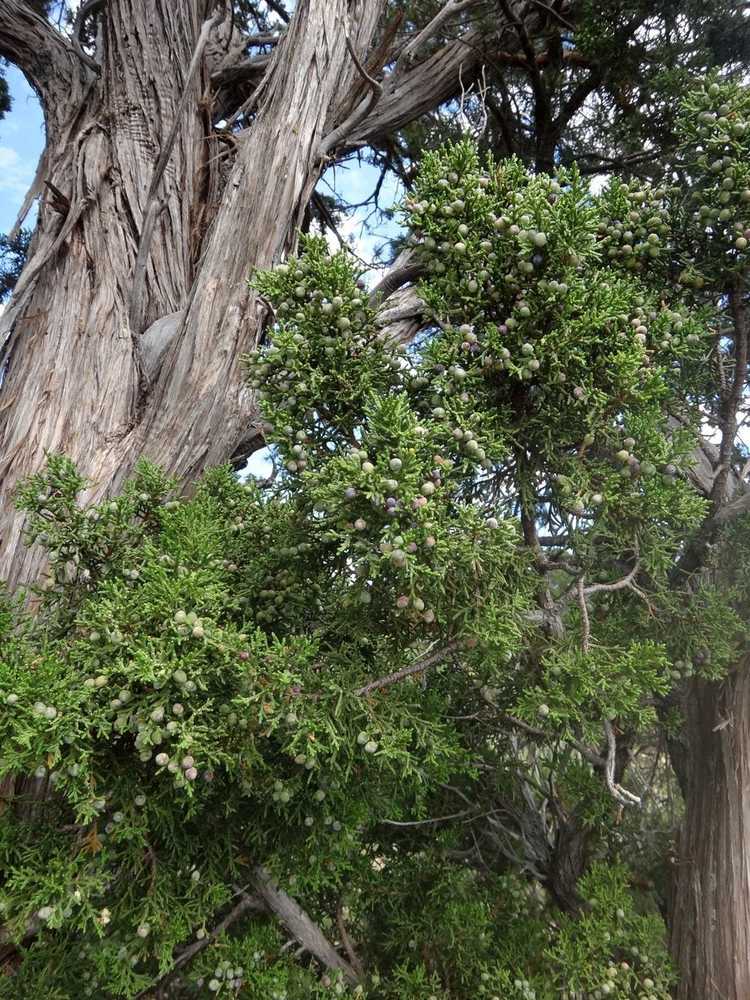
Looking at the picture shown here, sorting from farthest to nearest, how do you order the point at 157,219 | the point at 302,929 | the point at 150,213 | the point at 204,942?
1. the point at 157,219
2. the point at 150,213
3. the point at 302,929
4. the point at 204,942

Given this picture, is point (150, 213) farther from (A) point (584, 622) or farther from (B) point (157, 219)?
(A) point (584, 622)

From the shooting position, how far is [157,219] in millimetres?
3201

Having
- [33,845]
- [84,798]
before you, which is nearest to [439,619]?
[84,798]

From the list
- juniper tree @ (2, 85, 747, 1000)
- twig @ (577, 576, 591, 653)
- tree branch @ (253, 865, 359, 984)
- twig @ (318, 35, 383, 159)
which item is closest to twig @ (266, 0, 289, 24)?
twig @ (318, 35, 383, 159)

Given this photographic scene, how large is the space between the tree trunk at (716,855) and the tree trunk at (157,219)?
1.91m

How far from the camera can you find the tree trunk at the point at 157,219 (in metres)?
2.55

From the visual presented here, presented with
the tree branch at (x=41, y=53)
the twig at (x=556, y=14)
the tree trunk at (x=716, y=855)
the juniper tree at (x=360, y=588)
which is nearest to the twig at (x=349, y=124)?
the twig at (x=556, y=14)

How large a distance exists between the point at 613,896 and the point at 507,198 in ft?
6.88

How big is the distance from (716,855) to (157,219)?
135 inches

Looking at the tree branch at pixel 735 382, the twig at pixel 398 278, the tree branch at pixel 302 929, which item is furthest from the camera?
the twig at pixel 398 278

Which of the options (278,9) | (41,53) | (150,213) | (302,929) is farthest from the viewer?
(278,9)

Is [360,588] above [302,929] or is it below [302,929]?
above

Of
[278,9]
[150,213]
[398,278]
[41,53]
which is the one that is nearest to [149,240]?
[150,213]

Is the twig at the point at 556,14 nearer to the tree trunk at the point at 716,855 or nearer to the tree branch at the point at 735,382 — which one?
the tree branch at the point at 735,382
